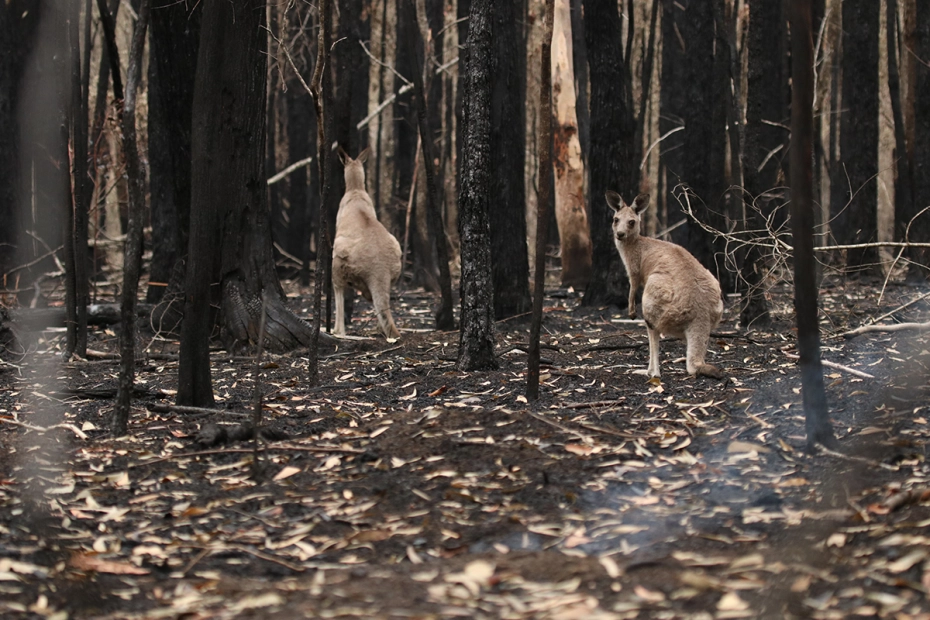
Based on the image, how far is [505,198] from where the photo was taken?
417 inches

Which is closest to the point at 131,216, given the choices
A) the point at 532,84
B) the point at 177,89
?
the point at 177,89

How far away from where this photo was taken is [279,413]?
6.46 m

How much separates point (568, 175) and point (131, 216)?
10573mm

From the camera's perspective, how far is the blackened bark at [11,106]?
14023mm

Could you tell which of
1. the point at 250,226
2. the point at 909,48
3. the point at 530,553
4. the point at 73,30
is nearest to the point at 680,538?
the point at 530,553

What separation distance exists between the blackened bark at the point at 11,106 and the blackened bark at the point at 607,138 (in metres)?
8.75

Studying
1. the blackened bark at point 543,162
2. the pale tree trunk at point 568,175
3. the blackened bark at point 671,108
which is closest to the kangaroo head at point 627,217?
the blackened bark at point 543,162

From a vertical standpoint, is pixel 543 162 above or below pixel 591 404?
above

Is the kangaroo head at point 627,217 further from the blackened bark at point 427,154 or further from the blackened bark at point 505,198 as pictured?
the blackened bark at point 505,198

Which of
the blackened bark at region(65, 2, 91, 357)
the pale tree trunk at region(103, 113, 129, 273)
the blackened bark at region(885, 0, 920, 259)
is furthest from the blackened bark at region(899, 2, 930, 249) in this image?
the pale tree trunk at region(103, 113, 129, 273)

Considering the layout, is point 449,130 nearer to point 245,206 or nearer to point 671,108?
point 671,108

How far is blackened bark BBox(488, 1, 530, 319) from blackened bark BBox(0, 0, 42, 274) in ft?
25.3

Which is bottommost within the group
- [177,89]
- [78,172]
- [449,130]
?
[78,172]

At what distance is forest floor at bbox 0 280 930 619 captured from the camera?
12.1 feet
